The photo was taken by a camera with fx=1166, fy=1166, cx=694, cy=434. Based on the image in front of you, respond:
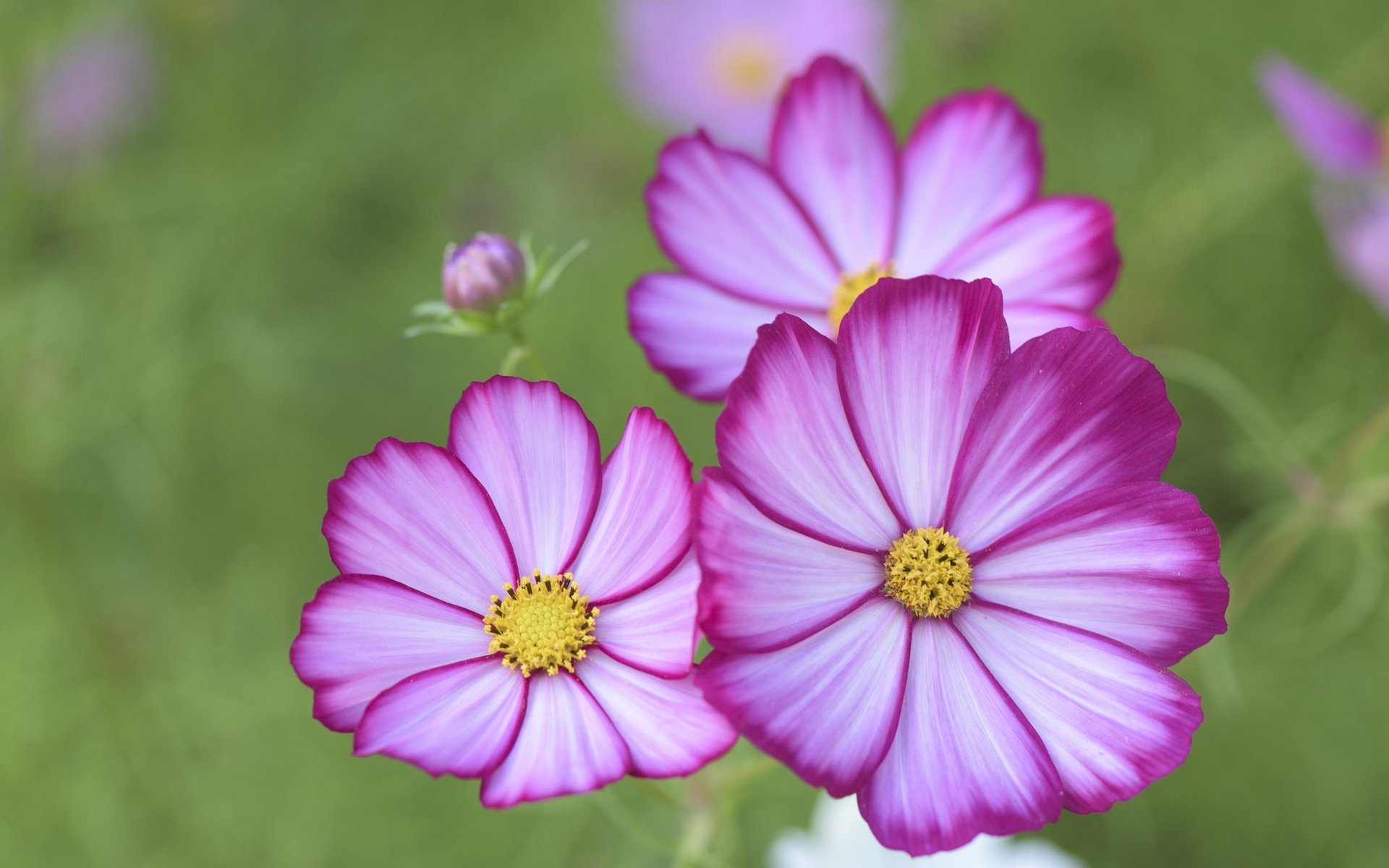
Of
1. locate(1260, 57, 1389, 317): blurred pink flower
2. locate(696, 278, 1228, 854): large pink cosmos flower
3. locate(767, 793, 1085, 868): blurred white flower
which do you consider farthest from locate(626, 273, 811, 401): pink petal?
locate(1260, 57, 1389, 317): blurred pink flower

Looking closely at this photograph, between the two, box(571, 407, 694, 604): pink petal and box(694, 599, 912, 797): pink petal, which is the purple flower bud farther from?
box(694, 599, 912, 797): pink petal

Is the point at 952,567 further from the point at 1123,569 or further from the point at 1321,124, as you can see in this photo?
the point at 1321,124

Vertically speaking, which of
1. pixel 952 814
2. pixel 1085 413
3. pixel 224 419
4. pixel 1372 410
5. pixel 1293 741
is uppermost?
pixel 1372 410

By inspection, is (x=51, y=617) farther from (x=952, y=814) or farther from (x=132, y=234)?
(x=952, y=814)

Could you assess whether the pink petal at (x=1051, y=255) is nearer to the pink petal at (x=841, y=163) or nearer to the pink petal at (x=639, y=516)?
the pink petal at (x=841, y=163)

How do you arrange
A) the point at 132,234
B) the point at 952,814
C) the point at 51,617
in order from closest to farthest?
the point at 952,814, the point at 51,617, the point at 132,234

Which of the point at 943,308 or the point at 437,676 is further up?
the point at 943,308

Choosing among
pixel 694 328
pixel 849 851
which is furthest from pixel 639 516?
pixel 849 851

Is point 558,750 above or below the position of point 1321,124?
below

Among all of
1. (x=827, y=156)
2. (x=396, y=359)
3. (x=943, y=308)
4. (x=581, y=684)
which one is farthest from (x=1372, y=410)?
(x=396, y=359)
